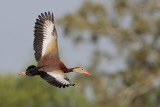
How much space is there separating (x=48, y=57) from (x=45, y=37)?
2.63 ft

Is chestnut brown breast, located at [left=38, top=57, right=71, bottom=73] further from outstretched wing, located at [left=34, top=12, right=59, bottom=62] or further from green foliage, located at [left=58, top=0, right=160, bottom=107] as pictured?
green foliage, located at [left=58, top=0, right=160, bottom=107]

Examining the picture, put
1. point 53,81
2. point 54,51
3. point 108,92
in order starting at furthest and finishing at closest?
point 108,92, point 54,51, point 53,81

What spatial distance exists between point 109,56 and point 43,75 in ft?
93.8

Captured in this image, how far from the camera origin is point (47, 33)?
44.0ft

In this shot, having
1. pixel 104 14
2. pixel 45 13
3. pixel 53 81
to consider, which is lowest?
pixel 53 81

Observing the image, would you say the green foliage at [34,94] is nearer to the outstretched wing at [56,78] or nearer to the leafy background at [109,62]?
the leafy background at [109,62]

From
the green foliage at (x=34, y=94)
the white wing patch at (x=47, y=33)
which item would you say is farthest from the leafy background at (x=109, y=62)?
the white wing patch at (x=47, y=33)

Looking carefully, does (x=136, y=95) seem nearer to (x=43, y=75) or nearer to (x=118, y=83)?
(x=118, y=83)

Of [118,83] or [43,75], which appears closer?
[43,75]

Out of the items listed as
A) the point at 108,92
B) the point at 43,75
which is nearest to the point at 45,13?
the point at 43,75

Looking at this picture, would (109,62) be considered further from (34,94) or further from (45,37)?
(45,37)

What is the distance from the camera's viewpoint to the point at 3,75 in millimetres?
41156

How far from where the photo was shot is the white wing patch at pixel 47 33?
13141 millimetres

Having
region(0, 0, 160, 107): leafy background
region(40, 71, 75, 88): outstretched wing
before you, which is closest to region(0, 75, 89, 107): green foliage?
region(0, 0, 160, 107): leafy background
